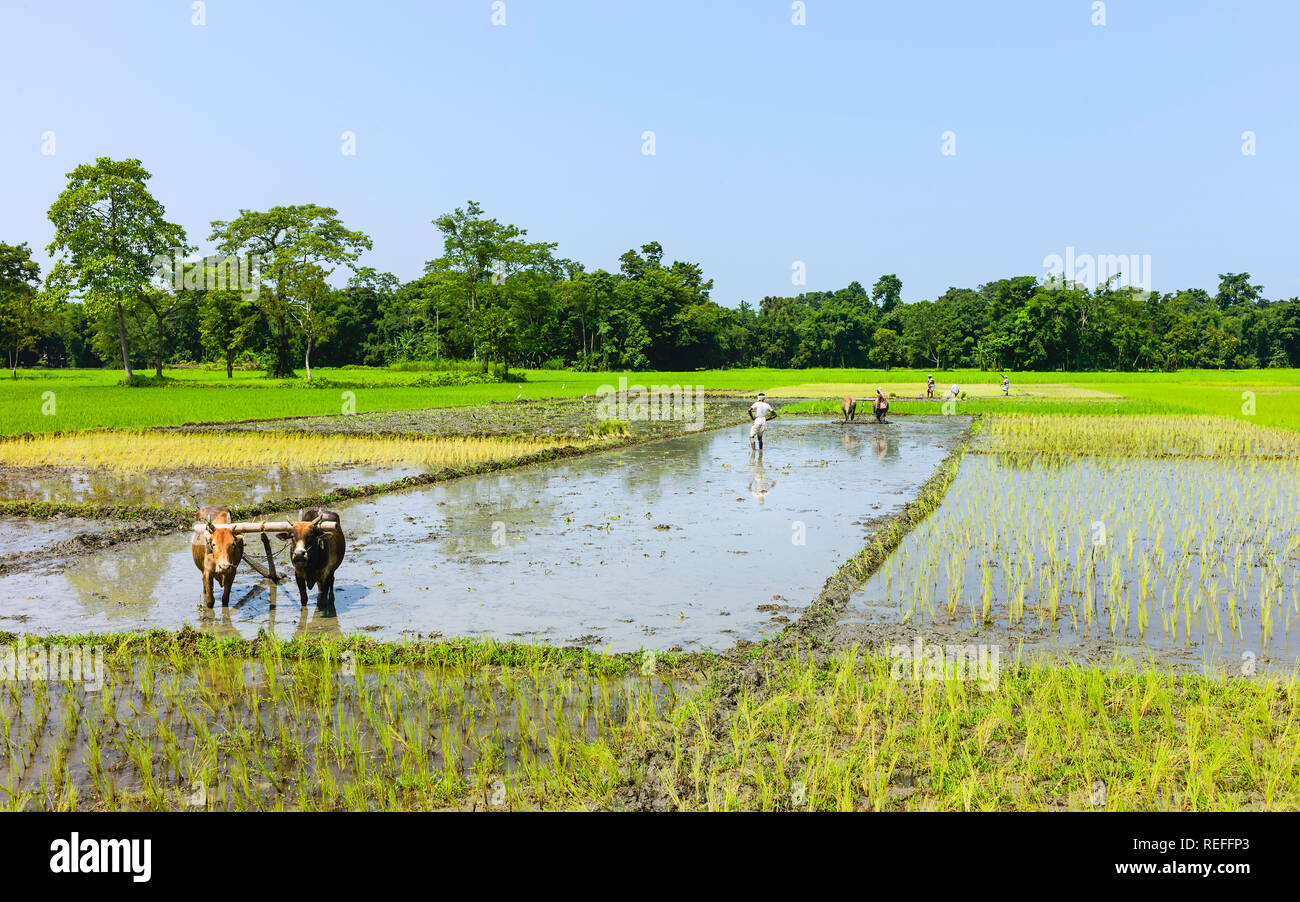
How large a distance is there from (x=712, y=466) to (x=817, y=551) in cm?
815

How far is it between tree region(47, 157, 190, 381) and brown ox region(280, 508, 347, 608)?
43.2 metres

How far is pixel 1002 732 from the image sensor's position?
5027mm

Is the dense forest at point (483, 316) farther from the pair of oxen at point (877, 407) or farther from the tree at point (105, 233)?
the pair of oxen at point (877, 407)

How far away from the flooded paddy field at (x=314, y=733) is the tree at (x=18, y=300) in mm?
55932

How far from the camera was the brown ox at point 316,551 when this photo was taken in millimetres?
7512

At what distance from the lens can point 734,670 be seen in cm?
609

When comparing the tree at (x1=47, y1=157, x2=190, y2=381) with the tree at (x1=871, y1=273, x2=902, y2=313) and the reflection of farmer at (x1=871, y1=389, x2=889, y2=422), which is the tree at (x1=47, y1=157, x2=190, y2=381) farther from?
the tree at (x1=871, y1=273, x2=902, y2=313)

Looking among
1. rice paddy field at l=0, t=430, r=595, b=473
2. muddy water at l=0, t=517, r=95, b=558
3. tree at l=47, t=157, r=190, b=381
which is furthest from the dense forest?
muddy water at l=0, t=517, r=95, b=558

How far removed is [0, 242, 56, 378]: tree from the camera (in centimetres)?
5425

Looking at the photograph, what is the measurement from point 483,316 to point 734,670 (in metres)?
52.5

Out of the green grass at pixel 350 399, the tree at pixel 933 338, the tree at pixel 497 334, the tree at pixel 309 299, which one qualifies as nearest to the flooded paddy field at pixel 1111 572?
the green grass at pixel 350 399

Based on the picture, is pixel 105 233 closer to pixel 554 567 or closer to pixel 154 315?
pixel 154 315

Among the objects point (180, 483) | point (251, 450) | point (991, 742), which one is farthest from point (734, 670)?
point (251, 450)
